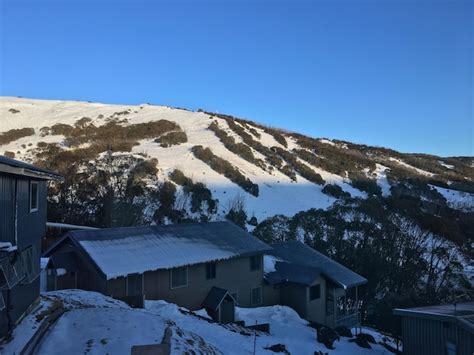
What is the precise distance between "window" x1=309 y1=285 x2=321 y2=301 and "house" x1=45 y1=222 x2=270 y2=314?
9.30ft

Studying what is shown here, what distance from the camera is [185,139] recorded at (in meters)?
58.5

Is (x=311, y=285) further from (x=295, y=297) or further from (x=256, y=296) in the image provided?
(x=256, y=296)

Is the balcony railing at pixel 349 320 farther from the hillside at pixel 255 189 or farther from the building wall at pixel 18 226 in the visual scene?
the building wall at pixel 18 226

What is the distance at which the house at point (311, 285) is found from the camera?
2612 centimetres

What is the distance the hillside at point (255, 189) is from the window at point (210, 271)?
1265 cm

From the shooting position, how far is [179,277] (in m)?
22.5

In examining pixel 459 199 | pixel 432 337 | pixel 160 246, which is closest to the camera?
pixel 432 337

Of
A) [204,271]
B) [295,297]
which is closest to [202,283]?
[204,271]

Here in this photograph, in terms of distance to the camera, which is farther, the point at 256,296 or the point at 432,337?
the point at 256,296

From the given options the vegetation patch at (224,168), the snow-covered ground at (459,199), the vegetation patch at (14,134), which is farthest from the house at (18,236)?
the vegetation patch at (14,134)

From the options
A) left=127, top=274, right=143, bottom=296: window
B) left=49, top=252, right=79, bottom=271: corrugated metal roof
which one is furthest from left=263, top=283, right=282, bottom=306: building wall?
left=49, top=252, right=79, bottom=271: corrugated metal roof

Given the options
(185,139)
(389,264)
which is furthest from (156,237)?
(185,139)

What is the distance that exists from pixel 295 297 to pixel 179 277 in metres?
7.39

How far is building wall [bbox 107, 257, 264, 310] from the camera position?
2112 centimetres
